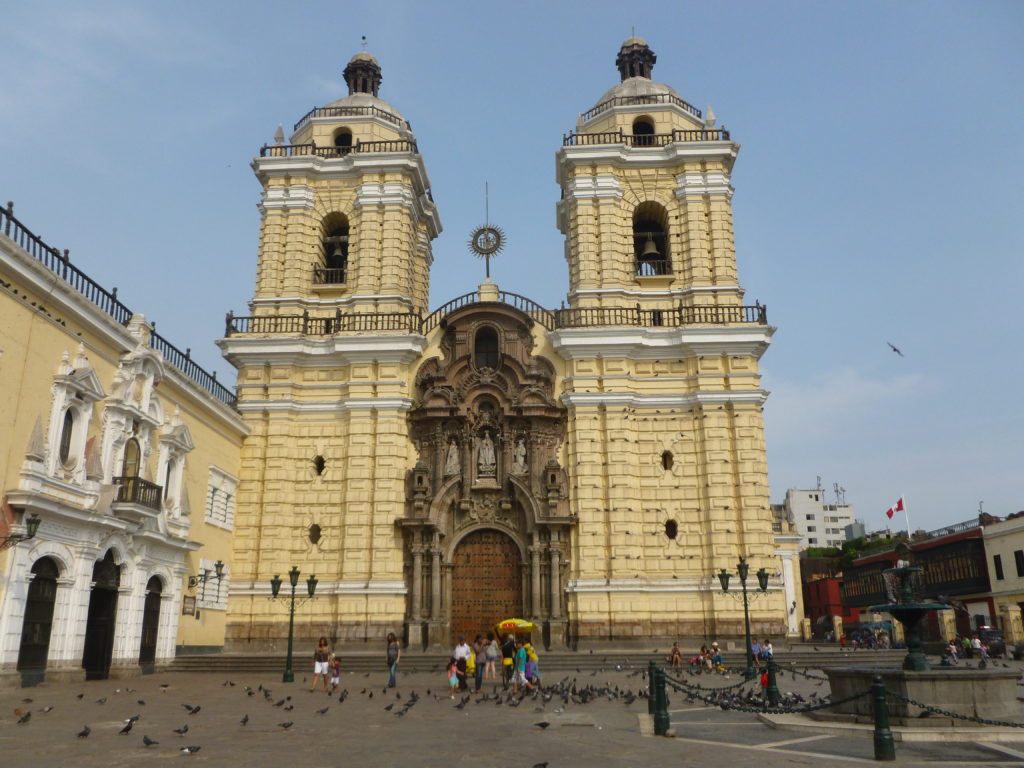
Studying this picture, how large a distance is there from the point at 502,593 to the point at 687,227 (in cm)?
1517

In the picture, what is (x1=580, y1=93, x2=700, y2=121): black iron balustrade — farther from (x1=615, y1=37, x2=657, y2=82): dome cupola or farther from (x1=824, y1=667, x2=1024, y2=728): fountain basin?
(x1=824, y1=667, x2=1024, y2=728): fountain basin

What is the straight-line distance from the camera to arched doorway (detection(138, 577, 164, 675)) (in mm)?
23531

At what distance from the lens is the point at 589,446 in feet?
97.0

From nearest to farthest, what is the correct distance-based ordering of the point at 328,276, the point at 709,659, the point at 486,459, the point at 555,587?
the point at 709,659, the point at 555,587, the point at 486,459, the point at 328,276

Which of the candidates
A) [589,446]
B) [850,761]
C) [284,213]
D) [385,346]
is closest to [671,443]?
[589,446]

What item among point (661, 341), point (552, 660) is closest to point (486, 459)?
point (661, 341)

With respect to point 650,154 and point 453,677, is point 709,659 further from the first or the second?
point 650,154

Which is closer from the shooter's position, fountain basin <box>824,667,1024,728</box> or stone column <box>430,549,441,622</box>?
fountain basin <box>824,667,1024,728</box>

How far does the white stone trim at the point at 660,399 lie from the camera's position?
29.7 metres

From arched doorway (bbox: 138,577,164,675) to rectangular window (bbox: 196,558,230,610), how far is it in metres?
2.34

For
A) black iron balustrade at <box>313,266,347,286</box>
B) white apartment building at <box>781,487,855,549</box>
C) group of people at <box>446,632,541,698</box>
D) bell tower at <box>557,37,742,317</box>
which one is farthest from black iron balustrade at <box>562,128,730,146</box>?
white apartment building at <box>781,487,855,549</box>

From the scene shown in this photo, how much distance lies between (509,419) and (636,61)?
704 inches

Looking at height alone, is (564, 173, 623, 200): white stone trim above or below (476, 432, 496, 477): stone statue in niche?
above

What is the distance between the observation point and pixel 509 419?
30.3 meters
